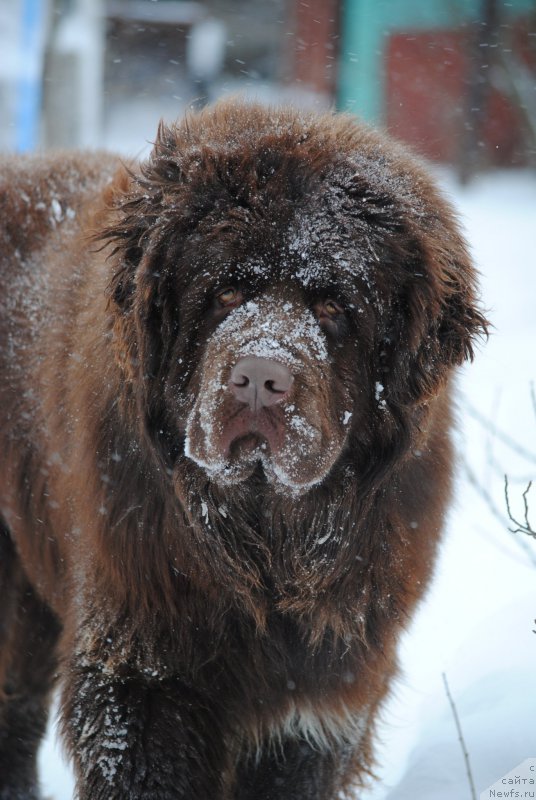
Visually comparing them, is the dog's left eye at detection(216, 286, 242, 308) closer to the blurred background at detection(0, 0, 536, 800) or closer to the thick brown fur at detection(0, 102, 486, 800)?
the thick brown fur at detection(0, 102, 486, 800)

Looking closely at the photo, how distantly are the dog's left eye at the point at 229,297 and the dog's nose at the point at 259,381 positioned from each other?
0.34 meters

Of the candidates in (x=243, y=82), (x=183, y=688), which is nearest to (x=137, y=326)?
(x=183, y=688)

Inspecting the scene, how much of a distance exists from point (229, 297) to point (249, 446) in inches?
18.7

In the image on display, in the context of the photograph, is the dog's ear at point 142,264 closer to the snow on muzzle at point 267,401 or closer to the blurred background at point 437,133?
the snow on muzzle at point 267,401

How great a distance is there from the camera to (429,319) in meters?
3.26

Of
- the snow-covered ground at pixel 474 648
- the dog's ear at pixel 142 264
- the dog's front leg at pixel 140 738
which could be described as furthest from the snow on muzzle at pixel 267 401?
the dog's front leg at pixel 140 738

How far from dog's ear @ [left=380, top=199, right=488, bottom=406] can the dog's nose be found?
0.55m

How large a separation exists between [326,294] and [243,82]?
15.1 metres

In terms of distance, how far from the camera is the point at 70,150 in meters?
4.73
